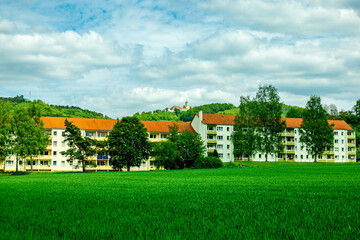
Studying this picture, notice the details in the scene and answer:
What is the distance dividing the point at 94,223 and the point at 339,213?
402 cm

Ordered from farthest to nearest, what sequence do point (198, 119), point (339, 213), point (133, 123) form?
point (198, 119) < point (133, 123) < point (339, 213)

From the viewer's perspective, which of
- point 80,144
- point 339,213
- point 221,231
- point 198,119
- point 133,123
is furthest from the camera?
point 198,119

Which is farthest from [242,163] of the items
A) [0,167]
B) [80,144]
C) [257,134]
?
[0,167]

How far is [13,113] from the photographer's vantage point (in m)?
64.3

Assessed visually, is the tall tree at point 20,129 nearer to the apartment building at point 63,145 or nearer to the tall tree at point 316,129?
the apartment building at point 63,145

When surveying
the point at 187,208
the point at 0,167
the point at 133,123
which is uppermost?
the point at 133,123

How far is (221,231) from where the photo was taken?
4188 mm

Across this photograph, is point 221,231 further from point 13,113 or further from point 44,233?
point 13,113

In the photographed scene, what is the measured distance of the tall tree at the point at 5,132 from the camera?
190 feet

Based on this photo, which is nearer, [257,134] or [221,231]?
[221,231]

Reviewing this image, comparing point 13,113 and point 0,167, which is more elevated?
point 13,113

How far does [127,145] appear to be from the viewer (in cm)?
6619

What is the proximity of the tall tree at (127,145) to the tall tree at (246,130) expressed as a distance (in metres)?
25.8

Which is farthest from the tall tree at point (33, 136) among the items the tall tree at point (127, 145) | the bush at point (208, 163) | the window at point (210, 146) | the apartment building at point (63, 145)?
the window at point (210, 146)
